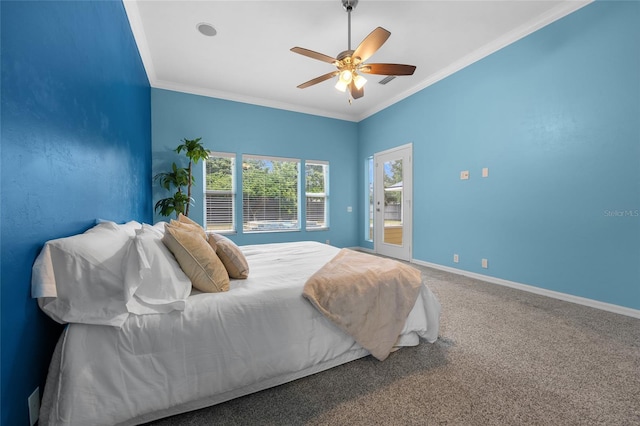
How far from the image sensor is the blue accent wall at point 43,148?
0.92 m

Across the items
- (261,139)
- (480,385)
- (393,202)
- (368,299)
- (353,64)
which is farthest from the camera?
(393,202)

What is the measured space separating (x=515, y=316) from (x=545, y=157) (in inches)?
73.2

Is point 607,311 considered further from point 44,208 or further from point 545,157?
point 44,208

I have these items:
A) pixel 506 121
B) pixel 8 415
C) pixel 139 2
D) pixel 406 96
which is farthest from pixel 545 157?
pixel 139 2

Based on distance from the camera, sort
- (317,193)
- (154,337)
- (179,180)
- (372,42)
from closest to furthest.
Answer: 1. (154,337)
2. (372,42)
3. (179,180)
4. (317,193)

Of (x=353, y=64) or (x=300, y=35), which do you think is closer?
(x=353, y=64)

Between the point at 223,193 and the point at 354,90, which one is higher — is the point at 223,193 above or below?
below

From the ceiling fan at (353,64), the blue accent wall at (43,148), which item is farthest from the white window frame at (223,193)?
the ceiling fan at (353,64)

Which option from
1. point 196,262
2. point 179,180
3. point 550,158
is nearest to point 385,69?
point 550,158

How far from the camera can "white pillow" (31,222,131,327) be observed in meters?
1.05

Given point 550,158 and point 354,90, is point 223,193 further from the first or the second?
point 550,158

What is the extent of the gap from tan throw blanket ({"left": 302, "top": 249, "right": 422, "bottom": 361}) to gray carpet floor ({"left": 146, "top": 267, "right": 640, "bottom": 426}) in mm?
197

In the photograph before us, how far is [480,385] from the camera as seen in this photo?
58.9 inches

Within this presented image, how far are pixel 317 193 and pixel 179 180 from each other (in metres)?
2.72
